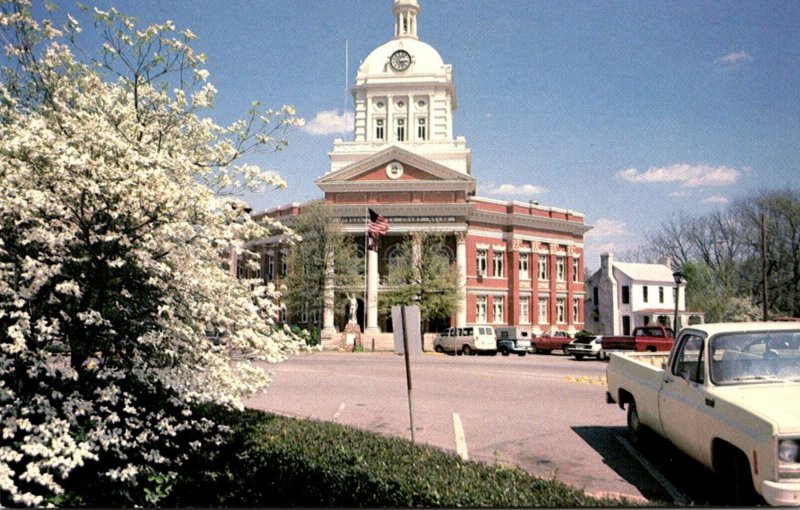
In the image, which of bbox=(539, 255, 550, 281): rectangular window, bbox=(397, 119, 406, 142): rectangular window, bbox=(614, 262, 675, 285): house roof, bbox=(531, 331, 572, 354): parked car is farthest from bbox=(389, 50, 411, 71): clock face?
bbox=(531, 331, 572, 354): parked car

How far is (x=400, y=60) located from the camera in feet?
179

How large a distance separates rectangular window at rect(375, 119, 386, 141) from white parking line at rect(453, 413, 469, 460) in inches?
1729

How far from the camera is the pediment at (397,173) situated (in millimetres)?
42469

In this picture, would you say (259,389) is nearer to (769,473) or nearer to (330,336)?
(769,473)

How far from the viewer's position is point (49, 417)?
5.52m

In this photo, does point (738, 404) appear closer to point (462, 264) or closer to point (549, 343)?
point (549, 343)

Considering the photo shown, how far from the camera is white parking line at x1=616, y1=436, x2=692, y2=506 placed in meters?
5.87

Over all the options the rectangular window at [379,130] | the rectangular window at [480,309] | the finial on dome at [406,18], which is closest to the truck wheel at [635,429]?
the rectangular window at [480,309]

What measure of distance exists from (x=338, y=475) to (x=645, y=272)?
55949 mm

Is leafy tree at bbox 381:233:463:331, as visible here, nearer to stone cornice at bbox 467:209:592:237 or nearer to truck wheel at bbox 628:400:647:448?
stone cornice at bbox 467:209:592:237

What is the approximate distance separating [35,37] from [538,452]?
7.80 m

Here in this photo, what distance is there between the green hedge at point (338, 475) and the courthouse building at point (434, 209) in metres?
31.2

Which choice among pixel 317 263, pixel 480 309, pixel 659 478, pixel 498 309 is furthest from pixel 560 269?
pixel 659 478

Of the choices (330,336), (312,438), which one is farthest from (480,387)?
A: (330,336)
